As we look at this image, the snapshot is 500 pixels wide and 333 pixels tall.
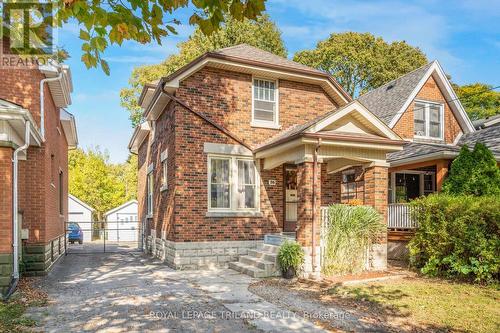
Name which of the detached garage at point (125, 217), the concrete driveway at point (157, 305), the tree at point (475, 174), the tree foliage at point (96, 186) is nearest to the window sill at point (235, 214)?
the concrete driveway at point (157, 305)

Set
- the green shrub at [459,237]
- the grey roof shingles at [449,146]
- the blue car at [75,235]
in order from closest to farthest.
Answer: the green shrub at [459,237]
the grey roof shingles at [449,146]
the blue car at [75,235]

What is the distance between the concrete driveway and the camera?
6008 millimetres

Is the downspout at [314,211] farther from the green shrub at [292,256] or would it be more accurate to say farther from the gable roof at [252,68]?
the gable roof at [252,68]

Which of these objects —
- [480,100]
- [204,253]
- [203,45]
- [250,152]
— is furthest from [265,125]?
[480,100]

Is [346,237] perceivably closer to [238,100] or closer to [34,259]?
[238,100]

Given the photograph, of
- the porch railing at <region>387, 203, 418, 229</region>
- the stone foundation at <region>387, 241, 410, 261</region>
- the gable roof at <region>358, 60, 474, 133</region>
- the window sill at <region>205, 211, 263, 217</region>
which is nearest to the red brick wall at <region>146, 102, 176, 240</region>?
the window sill at <region>205, 211, 263, 217</region>

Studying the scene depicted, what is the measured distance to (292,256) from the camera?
995cm

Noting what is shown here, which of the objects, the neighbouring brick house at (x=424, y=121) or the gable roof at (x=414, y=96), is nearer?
the neighbouring brick house at (x=424, y=121)

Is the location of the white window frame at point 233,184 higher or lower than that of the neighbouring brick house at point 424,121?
lower

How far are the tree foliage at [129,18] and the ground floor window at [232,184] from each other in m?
8.30

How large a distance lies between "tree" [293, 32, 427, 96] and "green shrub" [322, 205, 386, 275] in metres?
27.5

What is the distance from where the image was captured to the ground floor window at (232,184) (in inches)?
486

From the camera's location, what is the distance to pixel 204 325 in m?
6.04

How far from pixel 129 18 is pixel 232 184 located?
29.6ft
